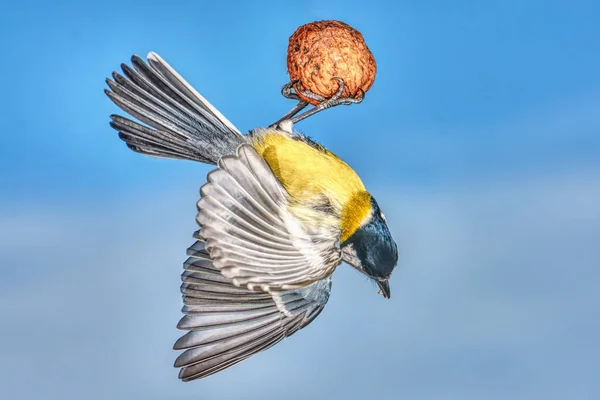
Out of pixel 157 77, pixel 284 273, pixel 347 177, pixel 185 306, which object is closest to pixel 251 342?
pixel 185 306

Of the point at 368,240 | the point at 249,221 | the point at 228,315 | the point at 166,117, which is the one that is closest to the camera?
the point at 249,221

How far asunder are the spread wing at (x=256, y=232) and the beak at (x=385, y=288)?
0.38 feet

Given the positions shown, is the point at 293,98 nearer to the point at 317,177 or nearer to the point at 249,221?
the point at 317,177

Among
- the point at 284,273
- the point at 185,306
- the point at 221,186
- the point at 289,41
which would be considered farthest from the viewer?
the point at 185,306

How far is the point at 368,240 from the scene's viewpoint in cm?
148

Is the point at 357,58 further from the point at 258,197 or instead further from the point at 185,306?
the point at 185,306

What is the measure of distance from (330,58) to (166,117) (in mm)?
391

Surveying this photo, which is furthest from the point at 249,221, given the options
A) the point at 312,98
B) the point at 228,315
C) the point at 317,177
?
the point at 228,315

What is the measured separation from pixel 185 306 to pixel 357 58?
70cm

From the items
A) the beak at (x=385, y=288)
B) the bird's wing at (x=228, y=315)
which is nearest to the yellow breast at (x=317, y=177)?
the beak at (x=385, y=288)

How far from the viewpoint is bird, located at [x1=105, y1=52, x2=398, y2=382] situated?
4.46 ft

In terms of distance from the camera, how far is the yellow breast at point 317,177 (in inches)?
58.5

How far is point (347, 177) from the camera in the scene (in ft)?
4.99

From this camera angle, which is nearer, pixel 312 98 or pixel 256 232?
pixel 256 232
